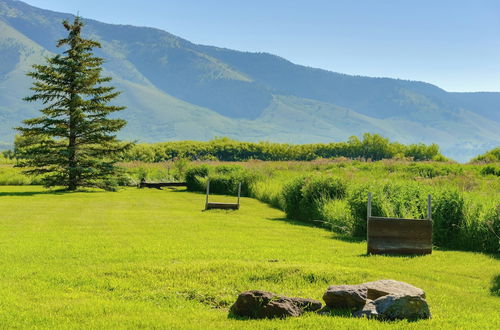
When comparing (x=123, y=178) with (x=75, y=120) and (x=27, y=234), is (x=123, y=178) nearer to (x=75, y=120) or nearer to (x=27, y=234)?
(x=75, y=120)

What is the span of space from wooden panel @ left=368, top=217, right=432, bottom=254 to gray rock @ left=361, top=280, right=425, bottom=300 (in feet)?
16.8

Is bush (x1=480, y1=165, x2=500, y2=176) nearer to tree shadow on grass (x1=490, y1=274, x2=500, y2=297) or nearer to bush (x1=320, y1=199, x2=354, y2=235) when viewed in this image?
bush (x1=320, y1=199, x2=354, y2=235)

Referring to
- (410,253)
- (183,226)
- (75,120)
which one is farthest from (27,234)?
(75,120)

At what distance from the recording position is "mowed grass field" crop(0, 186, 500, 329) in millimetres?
7688

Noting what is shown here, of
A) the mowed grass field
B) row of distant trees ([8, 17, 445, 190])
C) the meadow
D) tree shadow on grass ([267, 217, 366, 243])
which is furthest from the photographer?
row of distant trees ([8, 17, 445, 190])

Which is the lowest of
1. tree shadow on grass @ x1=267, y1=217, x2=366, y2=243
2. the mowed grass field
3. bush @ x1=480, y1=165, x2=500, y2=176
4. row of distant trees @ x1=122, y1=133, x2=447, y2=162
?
the mowed grass field

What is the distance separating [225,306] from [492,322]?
157 inches

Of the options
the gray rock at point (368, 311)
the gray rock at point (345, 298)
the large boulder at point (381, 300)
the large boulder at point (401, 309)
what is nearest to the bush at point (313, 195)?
the large boulder at point (381, 300)

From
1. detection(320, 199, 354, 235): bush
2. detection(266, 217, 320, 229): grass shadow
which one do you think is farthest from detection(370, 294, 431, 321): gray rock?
detection(266, 217, 320, 229): grass shadow

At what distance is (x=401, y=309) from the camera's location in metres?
7.80

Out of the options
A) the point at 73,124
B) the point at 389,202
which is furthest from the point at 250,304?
the point at 73,124

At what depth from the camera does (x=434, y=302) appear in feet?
29.2

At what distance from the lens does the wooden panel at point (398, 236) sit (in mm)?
13609

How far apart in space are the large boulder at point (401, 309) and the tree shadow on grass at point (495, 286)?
8.71 ft
